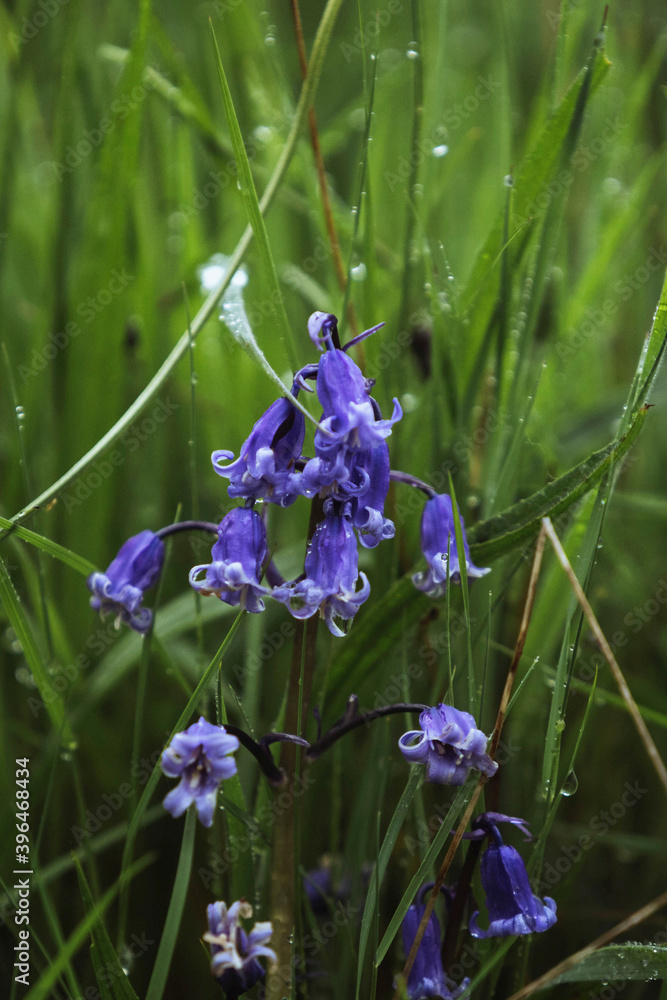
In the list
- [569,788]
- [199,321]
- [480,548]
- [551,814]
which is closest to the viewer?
[551,814]

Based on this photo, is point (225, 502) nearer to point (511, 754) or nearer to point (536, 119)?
point (511, 754)

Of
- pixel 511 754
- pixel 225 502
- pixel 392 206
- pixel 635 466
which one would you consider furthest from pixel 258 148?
pixel 511 754

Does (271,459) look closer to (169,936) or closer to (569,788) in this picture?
(169,936)

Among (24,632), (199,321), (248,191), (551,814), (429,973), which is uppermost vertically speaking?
(248,191)

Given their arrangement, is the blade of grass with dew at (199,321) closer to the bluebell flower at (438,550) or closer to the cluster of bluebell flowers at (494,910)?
the bluebell flower at (438,550)

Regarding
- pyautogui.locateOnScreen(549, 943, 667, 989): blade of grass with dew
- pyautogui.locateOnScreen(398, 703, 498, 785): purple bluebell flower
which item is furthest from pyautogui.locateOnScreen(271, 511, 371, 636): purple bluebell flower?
pyautogui.locateOnScreen(549, 943, 667, 989): blade of grass with dew

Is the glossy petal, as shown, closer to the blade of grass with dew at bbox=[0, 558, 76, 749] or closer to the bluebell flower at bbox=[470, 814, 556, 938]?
the bluebell flower at bbox=[470, 814, 556, 938]

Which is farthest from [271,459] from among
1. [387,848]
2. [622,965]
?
[622,965]
